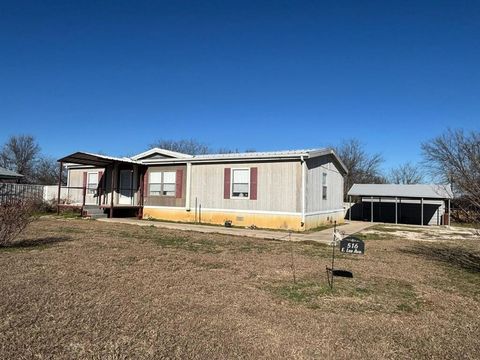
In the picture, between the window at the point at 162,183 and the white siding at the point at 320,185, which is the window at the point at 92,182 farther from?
the white siding at the point at 320,185

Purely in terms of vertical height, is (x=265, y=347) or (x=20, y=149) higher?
(x=20, y=149)

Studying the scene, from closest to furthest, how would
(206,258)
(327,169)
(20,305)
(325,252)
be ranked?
(20,305), (206,258), (325,252), (327,169)

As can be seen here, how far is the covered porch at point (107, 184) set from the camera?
57.8ft

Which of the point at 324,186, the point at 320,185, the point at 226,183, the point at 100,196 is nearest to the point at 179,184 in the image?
the point at 226,183

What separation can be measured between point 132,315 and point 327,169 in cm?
1489

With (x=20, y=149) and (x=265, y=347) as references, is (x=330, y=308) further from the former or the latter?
(x=20, y=149)

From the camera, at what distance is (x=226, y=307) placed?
4457 millimetres

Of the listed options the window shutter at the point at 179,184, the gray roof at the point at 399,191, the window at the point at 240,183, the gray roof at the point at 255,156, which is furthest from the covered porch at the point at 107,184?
the gray roof at the point at 399,191

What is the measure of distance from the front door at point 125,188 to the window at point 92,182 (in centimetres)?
216

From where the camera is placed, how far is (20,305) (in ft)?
13.7

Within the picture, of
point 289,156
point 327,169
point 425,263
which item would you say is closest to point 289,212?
point 289,156

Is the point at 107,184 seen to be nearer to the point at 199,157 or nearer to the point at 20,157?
the point at 199,157

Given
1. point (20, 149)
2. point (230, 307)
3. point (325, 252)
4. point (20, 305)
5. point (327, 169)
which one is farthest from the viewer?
point (20, 149)

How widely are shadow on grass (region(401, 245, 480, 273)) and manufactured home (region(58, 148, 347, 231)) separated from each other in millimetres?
4707
